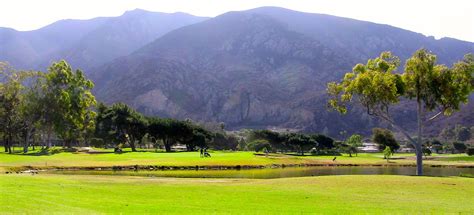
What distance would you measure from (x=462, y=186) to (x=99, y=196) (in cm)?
2626

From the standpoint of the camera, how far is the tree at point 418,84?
52.3 metres

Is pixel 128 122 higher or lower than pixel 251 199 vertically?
higher

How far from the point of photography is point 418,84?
53188 millimetres

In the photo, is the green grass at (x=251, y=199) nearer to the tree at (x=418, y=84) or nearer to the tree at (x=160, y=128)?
the tree at (x=418, y=84)

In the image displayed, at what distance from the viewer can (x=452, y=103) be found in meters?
53.6

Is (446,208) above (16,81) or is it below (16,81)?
below

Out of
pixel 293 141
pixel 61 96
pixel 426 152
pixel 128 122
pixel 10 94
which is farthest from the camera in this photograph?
pixel 293 141

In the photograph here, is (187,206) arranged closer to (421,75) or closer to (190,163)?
(421,75)

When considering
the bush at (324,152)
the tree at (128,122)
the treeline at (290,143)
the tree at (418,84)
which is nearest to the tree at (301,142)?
the treeline at (290,143)

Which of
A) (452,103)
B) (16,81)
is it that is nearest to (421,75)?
(452,103)

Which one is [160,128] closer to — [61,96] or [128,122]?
[128,122]

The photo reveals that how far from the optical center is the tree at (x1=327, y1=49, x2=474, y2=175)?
52.3m

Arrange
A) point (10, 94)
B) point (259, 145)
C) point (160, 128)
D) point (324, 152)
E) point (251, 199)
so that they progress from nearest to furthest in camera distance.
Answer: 1. point (251, 199)
2. point (10, 94)
3. point (160, 128)
4. point (259, 145)
5. point (324, 152)

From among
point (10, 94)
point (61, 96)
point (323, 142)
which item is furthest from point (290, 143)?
point (10, 94)
